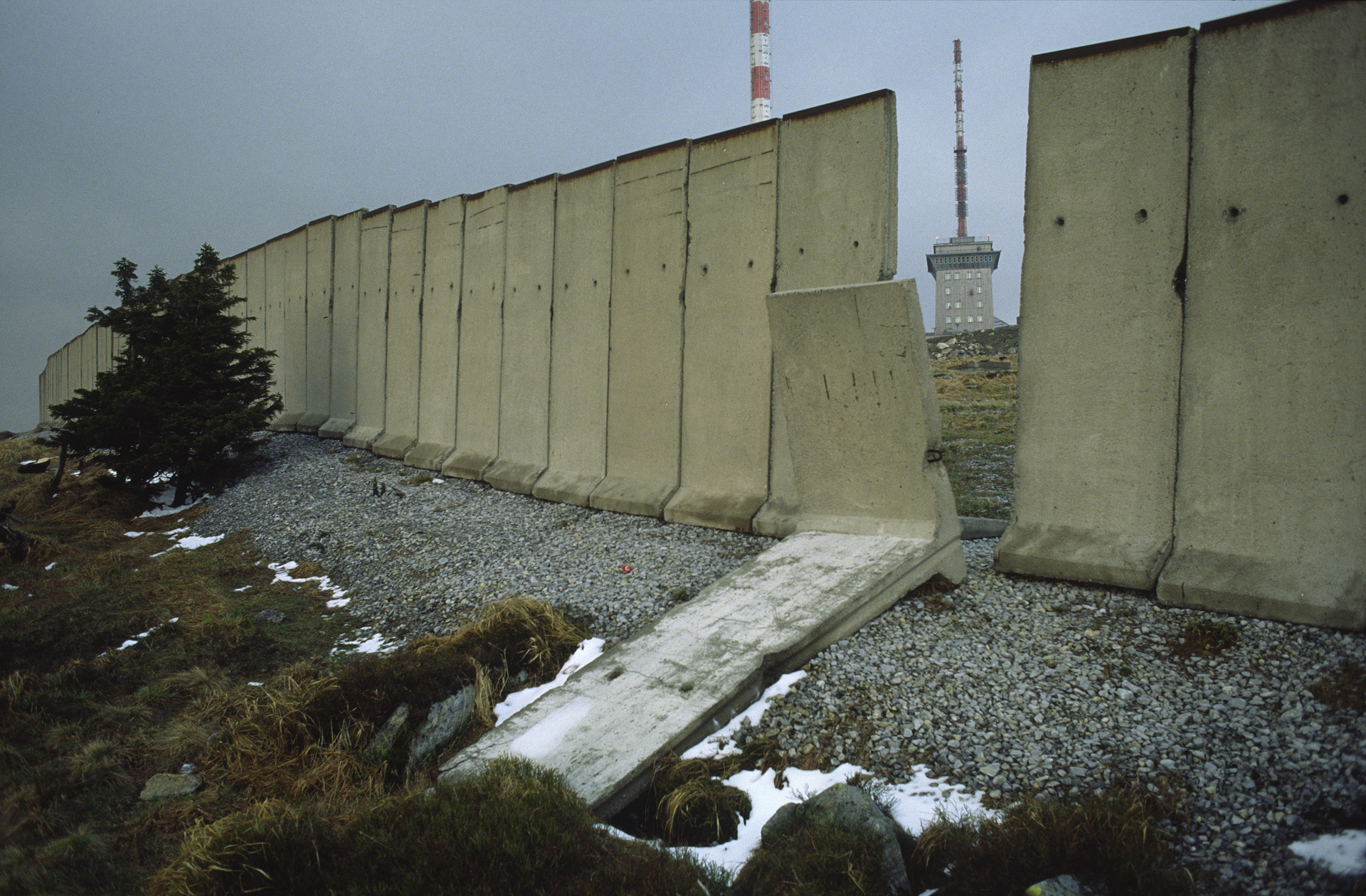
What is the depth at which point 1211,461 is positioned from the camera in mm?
4516

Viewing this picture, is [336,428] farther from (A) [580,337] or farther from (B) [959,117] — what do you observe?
(B) [959,117]

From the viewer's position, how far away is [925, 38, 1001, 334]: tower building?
216ft

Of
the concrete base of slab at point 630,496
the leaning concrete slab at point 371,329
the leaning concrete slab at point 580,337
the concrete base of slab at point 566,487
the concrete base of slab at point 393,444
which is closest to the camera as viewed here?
the concrete base of slab at point 630,496

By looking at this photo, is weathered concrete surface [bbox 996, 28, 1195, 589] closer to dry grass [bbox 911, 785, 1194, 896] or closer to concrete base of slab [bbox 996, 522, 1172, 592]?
concrete base of slab [bbox 996, 522, 1172, 592]

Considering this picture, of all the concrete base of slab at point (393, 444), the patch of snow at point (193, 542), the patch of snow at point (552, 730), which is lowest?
the patch of snow at point (193, 542)

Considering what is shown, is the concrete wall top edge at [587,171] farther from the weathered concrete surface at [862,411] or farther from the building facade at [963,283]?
the building facade at [963,283]

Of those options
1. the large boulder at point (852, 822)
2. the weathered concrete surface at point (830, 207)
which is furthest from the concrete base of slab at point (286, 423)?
the large boulder at point (852, 822)

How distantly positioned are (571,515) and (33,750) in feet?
14.8

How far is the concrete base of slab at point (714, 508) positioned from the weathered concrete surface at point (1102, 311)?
7.02 feet

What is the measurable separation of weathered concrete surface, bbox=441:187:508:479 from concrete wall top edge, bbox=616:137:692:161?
7.81ft

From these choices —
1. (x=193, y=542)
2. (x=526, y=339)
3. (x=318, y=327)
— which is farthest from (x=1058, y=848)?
(x=318, y=327)

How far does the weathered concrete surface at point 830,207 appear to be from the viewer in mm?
6027

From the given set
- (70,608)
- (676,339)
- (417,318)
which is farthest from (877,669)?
(417,318)

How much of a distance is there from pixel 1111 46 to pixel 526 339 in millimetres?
6486
